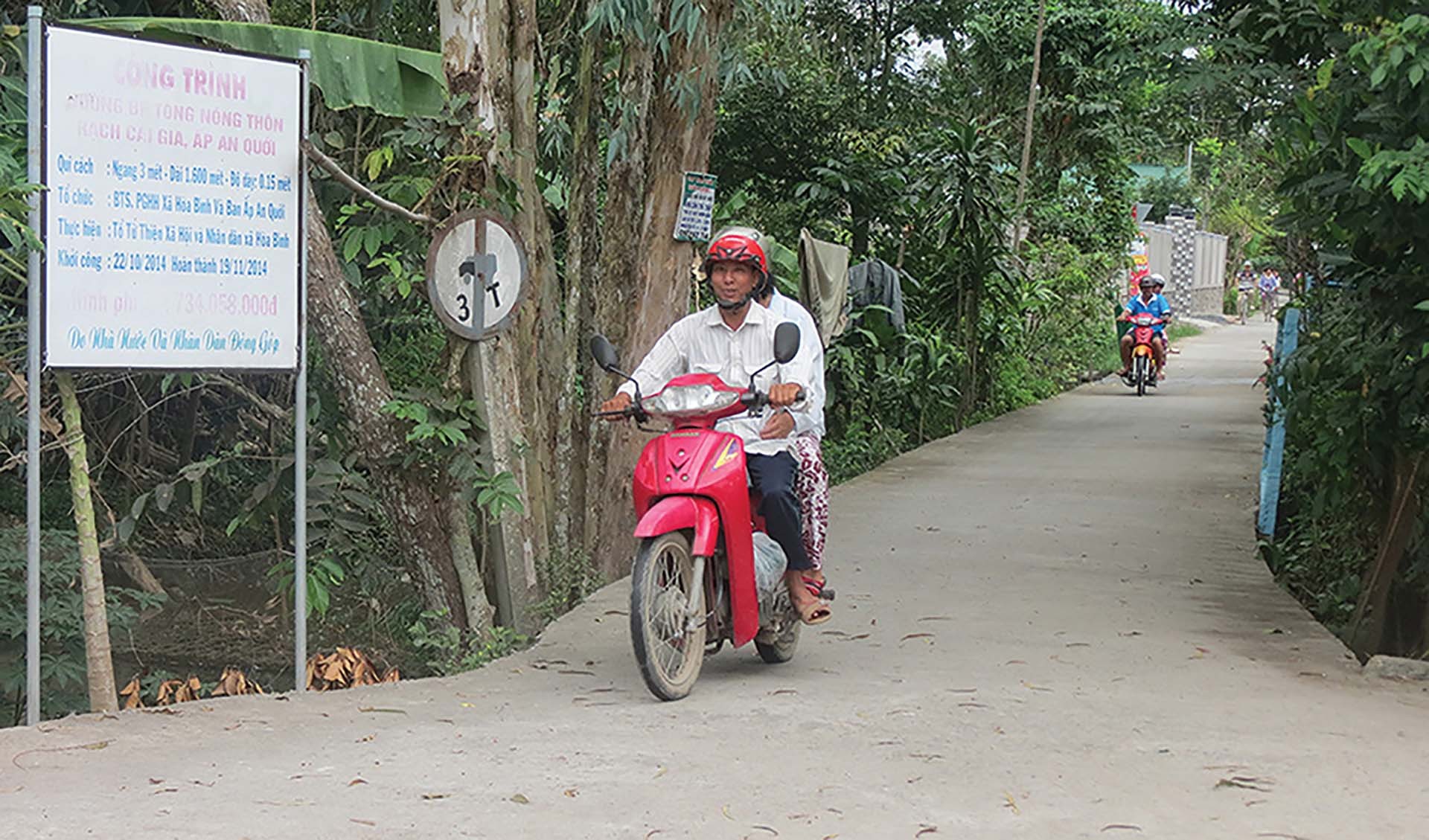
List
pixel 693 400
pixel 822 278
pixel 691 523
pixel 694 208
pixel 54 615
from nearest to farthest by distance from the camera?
1. pixel 691 523
2. pixel 693 400
3. pixel 54 615
4. pixel 694 208
5. pixel 822 278

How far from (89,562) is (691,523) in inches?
92.8

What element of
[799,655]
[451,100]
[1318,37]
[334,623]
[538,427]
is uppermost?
[1318,37]

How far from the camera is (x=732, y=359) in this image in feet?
23.3

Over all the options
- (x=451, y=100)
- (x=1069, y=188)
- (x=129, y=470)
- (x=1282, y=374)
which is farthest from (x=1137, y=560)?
(x=1069, y=188)

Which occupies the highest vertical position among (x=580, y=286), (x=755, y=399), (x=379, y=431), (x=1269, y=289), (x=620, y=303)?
(x=1269, y=289)

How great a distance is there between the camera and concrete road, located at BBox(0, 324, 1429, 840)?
489cm

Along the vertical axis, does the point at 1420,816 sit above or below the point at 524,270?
below

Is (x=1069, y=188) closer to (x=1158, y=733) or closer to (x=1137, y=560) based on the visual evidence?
(x=1137, y=560)

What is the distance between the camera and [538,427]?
9977 millimetres

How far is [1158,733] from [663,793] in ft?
6.42

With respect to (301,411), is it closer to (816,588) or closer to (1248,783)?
(816,588)

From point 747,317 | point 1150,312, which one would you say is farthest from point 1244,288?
point 747,317

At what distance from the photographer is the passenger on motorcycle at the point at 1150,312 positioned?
23.0 m

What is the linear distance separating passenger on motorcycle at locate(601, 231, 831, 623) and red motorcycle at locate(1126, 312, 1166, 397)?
1639 cm
